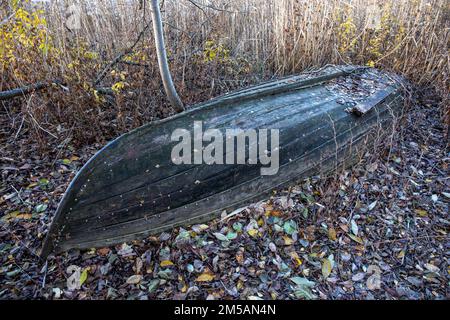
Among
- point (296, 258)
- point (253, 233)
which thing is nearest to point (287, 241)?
point (296, 258)

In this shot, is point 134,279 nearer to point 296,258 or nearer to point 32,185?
point 296,258

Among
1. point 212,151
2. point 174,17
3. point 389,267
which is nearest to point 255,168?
point 212,151

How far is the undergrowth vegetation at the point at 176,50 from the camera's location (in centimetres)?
284

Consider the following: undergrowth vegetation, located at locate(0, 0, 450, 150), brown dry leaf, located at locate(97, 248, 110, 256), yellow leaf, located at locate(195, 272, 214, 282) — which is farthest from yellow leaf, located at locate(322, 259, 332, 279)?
undergrowth vegetation, located at locate(0, 0, 450, 150)

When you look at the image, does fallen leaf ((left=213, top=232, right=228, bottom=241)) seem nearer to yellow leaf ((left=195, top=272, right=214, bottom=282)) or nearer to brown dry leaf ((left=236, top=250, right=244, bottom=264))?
brown dry leaf ((left=236, top=250, right=244, bottom=264))

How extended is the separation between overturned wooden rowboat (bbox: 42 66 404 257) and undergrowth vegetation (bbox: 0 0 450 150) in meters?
0.89

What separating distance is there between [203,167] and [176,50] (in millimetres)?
2018

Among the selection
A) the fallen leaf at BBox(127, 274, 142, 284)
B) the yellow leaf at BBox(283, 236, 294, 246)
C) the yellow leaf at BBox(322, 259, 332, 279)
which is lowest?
the yellow leaf at BBox(322, 259, 332, 279)

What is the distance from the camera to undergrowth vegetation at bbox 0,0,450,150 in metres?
2.84

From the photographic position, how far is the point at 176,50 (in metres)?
3.51

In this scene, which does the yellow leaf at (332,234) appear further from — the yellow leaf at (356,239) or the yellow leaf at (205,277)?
the yellow leaf at (205,277)

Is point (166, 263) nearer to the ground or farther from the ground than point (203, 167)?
nearer to the ground
